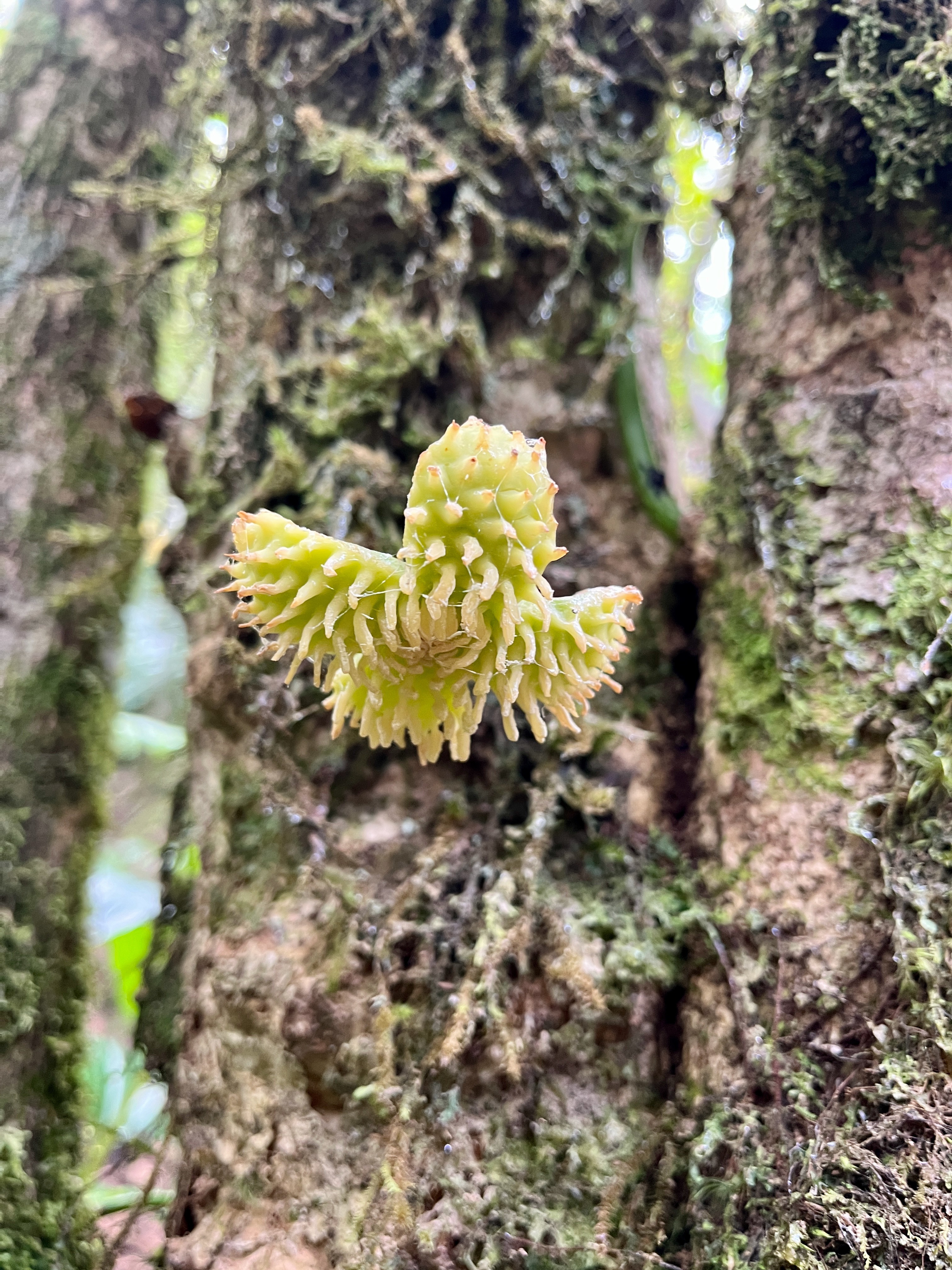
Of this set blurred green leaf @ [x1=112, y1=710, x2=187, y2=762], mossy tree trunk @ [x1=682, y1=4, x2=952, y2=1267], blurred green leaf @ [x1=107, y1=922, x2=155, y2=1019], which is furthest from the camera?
blurred green leaf @ [x1=112, y1=710, x2=187, y2=762]

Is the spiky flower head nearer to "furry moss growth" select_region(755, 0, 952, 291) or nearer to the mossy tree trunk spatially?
the mossy tree trunk

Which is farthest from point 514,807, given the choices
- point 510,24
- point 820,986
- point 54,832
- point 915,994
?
point 510,24

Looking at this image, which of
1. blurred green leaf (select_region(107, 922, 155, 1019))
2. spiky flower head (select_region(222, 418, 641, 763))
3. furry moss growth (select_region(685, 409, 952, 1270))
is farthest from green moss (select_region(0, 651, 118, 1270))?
furry moss growth (select_region(685, 409, 952, 1270))

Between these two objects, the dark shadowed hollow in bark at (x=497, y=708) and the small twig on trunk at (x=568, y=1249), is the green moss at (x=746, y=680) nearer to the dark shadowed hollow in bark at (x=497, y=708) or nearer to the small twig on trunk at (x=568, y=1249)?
the dark shadowed hollow in bark at (x=497, y=708)

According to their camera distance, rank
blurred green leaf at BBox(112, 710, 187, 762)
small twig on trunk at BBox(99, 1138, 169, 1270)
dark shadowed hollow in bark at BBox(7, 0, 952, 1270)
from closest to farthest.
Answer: dark shadowed hollow in bark at BBox(7, 0, 952, 1270) → small twig on trunk at BBox(99, 1138, 169, 1270) → blurred green leaf at BBox(112, 710, 187, 762)

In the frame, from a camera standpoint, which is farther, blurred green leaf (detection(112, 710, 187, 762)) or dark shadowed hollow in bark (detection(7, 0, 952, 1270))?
blurred green leaf (detection(112, 710, 187, 762))

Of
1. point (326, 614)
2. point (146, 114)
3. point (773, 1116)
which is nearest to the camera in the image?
point (326, 614)

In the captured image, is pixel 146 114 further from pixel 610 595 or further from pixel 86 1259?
pixel 86 1259
